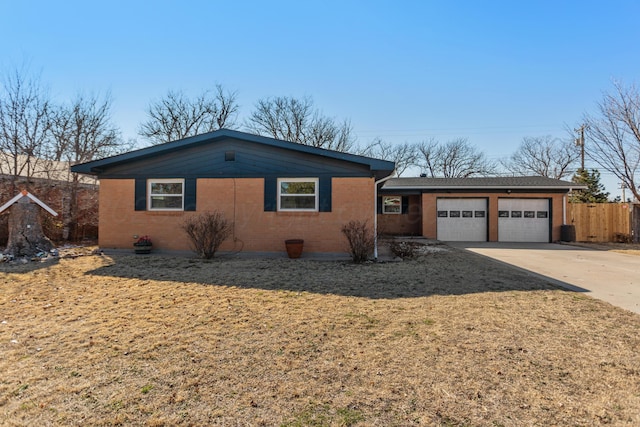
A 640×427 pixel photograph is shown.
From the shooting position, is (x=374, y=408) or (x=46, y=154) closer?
(x=374, y=408)

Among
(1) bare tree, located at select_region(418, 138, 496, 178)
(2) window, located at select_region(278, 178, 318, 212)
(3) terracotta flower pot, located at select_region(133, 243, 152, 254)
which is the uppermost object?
(1) bare tree, located at select_region(418, 138, 496, 178)

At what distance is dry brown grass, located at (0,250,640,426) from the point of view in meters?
2.29

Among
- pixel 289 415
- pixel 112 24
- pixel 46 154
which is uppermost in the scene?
pixel 112 24

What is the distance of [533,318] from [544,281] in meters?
2.96

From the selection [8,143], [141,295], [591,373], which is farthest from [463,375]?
[8,143]

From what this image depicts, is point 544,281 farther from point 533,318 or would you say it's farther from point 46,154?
point 46,154

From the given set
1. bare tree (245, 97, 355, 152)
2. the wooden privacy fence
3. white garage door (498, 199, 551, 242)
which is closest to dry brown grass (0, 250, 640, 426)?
white garage door (498, 199, 551, 242)

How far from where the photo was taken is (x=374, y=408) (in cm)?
232

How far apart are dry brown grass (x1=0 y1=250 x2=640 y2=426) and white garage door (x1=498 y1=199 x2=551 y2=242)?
10.9 metres

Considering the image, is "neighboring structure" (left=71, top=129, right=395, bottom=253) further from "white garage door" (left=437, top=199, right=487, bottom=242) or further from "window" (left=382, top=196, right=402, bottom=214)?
"window" (left=382, top=196, right=402, bottom=214)

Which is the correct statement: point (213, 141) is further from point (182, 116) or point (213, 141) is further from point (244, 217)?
point (182, 116)

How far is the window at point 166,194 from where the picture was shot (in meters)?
10.6

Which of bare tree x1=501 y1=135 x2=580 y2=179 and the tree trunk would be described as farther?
bare tree x1=501 y1=135 x2=580 y2=179

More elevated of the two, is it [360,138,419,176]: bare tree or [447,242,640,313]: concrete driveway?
[360,138,419,176]: bare tree
